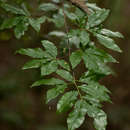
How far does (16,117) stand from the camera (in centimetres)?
392

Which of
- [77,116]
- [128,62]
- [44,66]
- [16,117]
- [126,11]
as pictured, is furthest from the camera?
[126,11]

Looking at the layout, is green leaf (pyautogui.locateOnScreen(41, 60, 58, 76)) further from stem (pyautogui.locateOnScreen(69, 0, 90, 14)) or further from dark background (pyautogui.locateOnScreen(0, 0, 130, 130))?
dark background (pyautogui.locateOnScreen(0, 0, 130, 130))

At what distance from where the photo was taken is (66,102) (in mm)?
1096

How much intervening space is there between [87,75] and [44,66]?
0.77 ft

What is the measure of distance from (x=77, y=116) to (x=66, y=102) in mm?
86

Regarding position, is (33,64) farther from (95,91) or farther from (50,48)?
(95,91)

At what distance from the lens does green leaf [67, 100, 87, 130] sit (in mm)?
1027

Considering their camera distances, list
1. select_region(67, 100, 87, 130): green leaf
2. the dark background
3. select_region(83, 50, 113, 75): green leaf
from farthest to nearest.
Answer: the dark background < select_region(83, 50, 113, 75): green leaf < select_region(67, 100, 87, 130): green leaf

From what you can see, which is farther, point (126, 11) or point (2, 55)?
point (126, 11)

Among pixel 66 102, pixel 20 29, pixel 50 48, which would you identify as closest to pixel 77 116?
pixel 66 102

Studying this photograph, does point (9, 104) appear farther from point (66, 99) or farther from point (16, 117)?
point (66, 99)

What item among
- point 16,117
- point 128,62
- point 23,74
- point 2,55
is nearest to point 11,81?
point 23,74

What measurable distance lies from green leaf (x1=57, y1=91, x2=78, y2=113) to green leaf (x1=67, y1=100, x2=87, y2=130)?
30 millimetres

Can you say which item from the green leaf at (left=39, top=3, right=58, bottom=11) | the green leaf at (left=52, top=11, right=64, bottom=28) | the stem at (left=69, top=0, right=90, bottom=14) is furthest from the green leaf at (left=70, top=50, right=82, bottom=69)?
the green leaf at (left=39, top=3, right=58, bottom=11)
